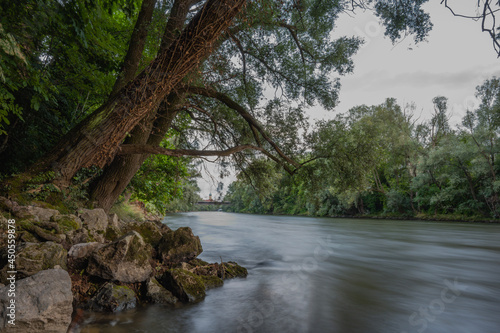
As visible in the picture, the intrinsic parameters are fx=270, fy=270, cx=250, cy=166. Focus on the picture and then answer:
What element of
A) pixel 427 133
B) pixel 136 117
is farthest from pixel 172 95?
pixel 427 133

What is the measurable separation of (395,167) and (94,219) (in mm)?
36329

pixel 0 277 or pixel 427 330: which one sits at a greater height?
pixel 0 277

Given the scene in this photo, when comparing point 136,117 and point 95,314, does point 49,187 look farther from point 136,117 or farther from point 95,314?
point 95,314

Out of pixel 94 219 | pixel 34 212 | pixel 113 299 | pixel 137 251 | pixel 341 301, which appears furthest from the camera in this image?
pixel 94 219

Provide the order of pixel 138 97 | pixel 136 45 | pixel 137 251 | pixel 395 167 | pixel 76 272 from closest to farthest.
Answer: pixel 76 272
pixel 138 97
pixel 137 251
pixel 136 45
pixel 395 167

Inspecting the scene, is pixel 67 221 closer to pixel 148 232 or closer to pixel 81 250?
pixel 81 250

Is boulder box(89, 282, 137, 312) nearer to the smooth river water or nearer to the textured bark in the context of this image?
the smooth river water

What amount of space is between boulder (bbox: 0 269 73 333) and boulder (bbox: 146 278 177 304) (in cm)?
130

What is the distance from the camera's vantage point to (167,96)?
20.9 feet

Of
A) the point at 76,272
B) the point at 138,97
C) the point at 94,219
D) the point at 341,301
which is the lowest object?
the point at 341,301

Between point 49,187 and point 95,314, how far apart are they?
2.33 metres

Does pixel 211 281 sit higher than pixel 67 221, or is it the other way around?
pixel 67 221

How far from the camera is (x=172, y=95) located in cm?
639

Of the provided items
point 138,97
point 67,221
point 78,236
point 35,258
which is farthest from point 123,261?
point 138,97
